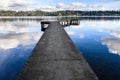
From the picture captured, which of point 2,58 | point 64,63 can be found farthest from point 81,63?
point 2,58

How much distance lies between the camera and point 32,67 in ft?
26.7

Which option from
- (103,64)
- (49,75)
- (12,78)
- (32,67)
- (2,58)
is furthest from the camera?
(2,58)

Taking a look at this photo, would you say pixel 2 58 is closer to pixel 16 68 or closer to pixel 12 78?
pixel 16 68

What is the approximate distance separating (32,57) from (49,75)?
3002mm

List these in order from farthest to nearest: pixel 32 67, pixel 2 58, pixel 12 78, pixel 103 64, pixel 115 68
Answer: pixel 2 58
pixel 103 64
pixel 115 68
pixel 12 78
pixel 32 67

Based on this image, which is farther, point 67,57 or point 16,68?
point 16,68

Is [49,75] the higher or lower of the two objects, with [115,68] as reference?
higher

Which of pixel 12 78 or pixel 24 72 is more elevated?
pixel 24 72

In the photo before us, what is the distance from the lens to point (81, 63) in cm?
884

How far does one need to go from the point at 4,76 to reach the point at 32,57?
2.99 meters

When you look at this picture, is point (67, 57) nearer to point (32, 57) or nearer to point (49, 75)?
point (32, 57)

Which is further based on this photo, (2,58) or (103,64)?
(2,58)

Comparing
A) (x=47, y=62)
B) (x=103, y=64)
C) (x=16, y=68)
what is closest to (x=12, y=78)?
(x=16, y=68)

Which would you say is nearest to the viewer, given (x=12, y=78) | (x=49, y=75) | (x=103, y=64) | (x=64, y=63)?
(x=49, y=75)
